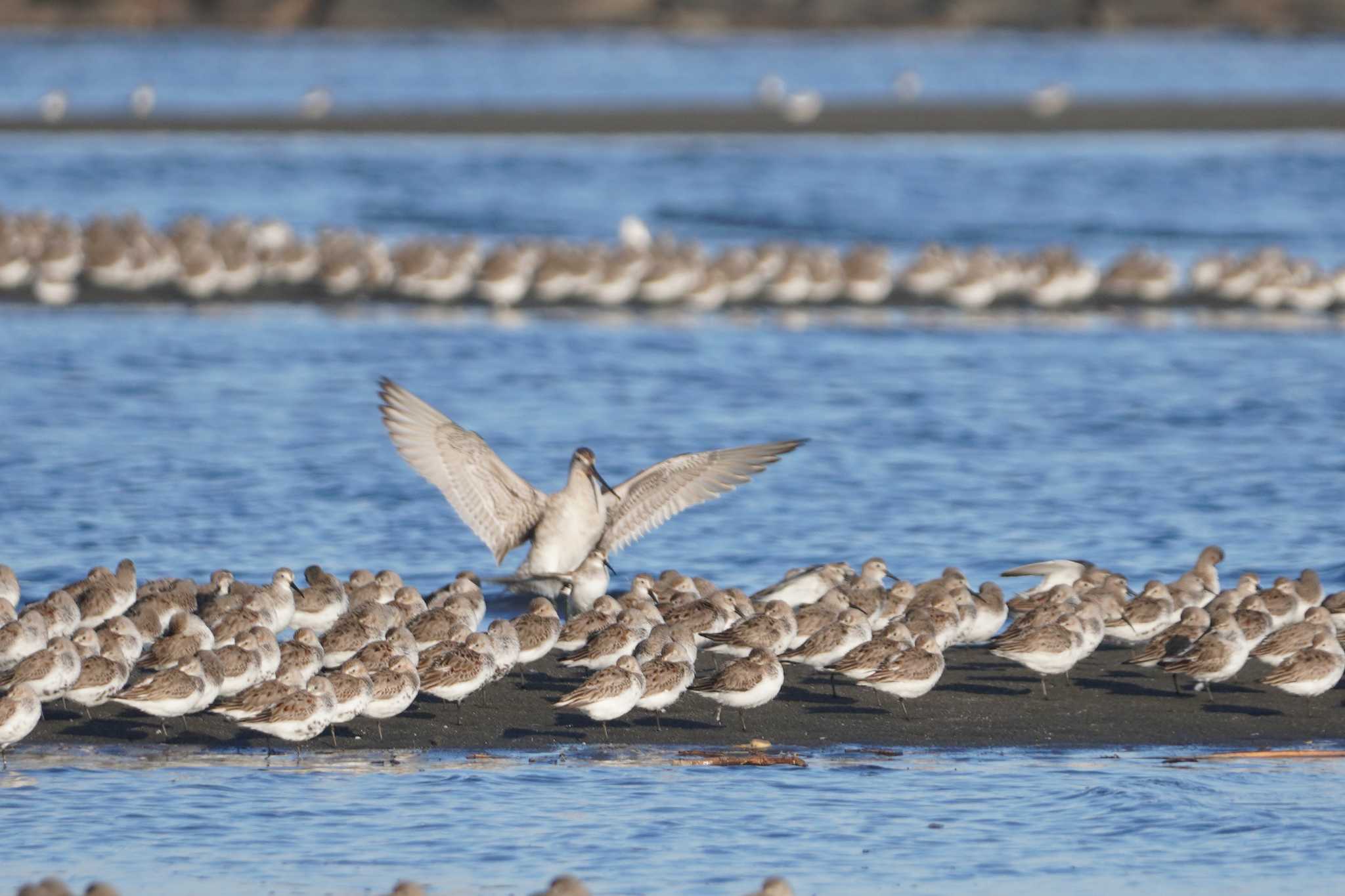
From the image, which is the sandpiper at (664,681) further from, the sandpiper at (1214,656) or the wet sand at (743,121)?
the wet sand at (743,121)

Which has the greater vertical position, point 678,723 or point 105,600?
point 105,600

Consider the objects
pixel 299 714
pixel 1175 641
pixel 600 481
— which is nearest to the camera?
pixel 299 714

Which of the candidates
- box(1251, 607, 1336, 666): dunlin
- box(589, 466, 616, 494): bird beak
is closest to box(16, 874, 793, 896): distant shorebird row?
box(1251, 607, 1336, 666): dunlin

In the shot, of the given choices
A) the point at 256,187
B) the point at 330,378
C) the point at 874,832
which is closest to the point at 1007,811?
the point at 874,832

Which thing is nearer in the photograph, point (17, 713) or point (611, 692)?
point (17, 713)

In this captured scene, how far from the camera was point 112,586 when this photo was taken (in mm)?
13398

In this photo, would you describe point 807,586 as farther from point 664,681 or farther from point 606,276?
point 606,276

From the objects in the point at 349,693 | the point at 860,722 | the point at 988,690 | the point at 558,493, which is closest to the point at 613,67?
the point at 558,493

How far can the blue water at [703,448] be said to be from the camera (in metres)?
10.2

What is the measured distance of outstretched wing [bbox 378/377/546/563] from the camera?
48.6 ft

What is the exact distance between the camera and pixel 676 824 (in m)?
10.5

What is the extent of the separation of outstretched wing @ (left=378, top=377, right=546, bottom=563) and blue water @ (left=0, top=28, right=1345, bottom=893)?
4.15 ft

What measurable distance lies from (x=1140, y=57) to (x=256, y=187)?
56.3m

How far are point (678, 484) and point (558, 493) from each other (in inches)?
30.2
